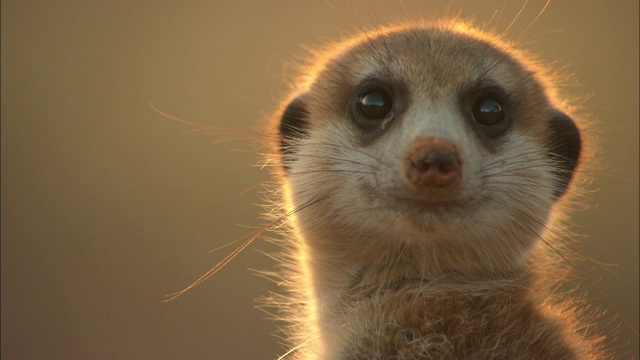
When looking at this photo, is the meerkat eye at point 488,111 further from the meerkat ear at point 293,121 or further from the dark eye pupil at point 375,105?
the meerkat ear at point 293,121

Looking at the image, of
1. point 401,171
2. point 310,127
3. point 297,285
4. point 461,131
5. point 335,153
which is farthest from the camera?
point 297,285

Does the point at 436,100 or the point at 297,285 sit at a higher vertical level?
the point at 436,100

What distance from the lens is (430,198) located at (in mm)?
2463

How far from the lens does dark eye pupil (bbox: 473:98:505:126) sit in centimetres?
283

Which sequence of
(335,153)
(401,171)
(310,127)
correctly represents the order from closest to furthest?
(401,171), (335,153), (310,127)

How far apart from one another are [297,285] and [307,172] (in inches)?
29.6

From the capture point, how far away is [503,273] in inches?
109

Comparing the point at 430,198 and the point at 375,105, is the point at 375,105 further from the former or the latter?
the point at 430,198

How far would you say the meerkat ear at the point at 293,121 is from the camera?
128 inches

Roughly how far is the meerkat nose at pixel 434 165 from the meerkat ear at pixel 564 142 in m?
0.83

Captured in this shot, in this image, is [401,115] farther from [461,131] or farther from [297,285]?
[297,285]

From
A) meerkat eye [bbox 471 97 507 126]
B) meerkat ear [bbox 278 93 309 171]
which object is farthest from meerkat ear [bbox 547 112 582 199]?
meerkat ear [bbox 278 93 309 171]

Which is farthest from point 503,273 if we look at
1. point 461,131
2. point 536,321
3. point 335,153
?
point 335,153

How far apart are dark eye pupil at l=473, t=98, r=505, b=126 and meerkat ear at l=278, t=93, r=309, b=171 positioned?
751mm
